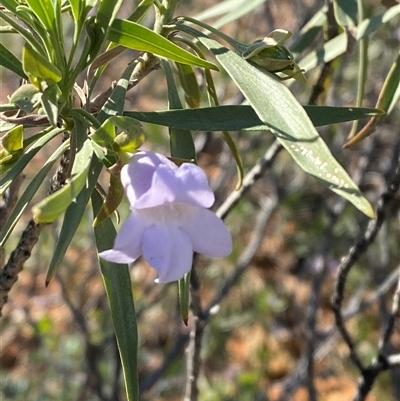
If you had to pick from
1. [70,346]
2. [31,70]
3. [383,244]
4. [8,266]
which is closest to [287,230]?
[70,346]

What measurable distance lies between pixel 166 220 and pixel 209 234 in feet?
0.13

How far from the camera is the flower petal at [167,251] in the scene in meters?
0.58

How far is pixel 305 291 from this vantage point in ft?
11.8

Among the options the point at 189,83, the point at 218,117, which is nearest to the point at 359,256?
the point at 189,83

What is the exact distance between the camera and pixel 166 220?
61 cm

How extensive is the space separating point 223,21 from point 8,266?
537 millimetres

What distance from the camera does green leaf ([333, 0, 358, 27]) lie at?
98 centimetres

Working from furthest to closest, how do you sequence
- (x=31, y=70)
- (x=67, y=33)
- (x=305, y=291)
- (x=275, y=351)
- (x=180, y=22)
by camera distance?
(x=305, y=291)
(x=275, y=351)
(x=67, y=33)
(x=180, y=22)
(x=31, y=70)

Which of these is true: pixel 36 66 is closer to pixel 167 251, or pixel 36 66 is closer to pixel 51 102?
pixel 51 102

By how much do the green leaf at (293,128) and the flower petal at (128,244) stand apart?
0.15 metres

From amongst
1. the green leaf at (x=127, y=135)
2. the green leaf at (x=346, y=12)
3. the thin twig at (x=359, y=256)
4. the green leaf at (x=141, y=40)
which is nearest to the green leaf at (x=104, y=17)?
the green leaf at (x=141, y=40)

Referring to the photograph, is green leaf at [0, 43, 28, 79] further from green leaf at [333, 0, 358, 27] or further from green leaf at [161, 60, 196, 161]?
green leaf at [333, 0, 358, 27]

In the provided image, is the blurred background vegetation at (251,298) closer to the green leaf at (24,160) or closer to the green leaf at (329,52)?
the green leaf at (329,52)

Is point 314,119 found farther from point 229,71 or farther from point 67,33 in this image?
point 67,33
